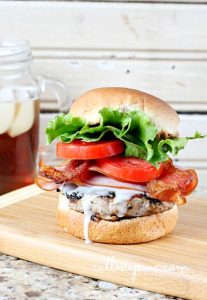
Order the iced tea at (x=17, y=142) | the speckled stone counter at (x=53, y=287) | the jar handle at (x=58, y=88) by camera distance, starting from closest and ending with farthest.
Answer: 1. the speckled stone counter at (x=53, y=287)
2. the iced tea at (x=17, y=142)
3. the jar handle at (x=58, y=88)

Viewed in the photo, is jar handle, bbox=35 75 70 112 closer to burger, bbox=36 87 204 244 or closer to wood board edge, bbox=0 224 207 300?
burger, bbox=36 87 204 244

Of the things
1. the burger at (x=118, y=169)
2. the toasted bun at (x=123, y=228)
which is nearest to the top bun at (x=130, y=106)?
the burger at (x=118, y=169)

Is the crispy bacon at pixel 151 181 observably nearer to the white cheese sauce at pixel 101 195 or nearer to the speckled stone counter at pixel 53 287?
the white cheese sauce at pixel 101 195

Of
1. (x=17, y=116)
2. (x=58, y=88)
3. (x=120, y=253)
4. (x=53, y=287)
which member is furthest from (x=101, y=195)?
(x=58, y=88)

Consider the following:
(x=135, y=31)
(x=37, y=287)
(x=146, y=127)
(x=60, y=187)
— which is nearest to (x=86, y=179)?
(x=60, y=187)

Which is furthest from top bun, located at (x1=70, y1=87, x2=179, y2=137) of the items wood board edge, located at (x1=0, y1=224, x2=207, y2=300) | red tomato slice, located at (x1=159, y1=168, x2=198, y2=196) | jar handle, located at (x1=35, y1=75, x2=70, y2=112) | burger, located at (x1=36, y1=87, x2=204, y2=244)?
jar handle, located at (x1=35, y1=75, x2=70, y2=112)

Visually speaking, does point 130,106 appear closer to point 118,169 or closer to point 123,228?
point 118,169
